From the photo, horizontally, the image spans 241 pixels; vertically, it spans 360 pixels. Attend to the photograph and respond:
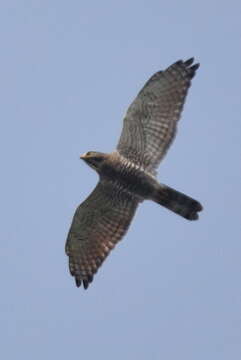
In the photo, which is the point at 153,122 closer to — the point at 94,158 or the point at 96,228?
the point at 94,158

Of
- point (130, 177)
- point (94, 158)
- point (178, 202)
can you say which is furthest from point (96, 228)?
point (178, 202)

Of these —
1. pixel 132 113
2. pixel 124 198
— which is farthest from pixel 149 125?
pixel 124 198

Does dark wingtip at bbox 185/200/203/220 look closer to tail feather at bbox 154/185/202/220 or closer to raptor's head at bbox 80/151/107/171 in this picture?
tail feather at bbox 154/185/202/220

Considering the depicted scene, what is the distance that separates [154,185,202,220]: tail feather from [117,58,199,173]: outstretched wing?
661mm

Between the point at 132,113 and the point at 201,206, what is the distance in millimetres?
2434

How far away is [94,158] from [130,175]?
86 cm

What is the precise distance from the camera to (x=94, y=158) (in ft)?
56.7

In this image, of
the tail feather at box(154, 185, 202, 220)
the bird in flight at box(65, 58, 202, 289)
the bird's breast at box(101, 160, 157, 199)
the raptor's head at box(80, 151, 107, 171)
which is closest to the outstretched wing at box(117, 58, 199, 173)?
the bird in flight at box(65, 58, 202, 289)

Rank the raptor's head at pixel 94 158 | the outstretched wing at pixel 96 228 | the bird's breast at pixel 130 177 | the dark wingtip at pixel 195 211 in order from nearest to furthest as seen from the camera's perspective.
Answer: the dark wingtip at pixel 195 211 < the bird's breast at pixel 130 177 < the raptor's head at pixel 94 158 < the outstretched wing at pixel 96 228

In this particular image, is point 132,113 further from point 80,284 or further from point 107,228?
point 80,284

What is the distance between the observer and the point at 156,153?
17.4 meters

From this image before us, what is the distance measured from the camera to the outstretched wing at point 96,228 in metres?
17.5

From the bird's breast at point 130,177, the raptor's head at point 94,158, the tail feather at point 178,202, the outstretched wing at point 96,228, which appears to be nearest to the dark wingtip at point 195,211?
the tail feather at point 178,202

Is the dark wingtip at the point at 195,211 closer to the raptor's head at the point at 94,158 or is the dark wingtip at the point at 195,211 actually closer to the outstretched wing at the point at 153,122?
the outstretched wing at the point at 153,122
